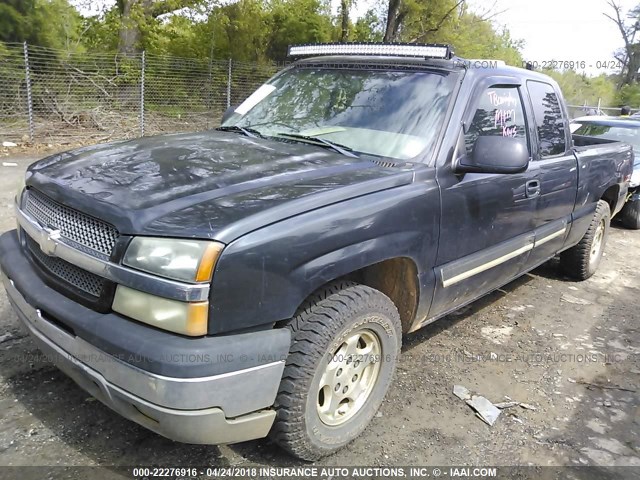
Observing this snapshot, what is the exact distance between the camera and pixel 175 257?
6.68 feet

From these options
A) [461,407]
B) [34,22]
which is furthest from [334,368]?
[34,22]

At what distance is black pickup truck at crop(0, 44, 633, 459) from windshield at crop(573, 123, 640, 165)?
5772 mm

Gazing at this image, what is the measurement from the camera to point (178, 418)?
6.68ft

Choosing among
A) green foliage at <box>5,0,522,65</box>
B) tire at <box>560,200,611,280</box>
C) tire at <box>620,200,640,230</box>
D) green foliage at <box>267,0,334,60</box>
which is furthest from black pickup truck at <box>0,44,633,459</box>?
green foliage at <box>267,0,334,60</box>

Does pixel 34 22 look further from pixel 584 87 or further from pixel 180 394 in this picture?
pixel 584 87

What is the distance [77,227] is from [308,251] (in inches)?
39.3

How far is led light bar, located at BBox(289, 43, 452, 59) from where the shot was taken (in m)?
3.33

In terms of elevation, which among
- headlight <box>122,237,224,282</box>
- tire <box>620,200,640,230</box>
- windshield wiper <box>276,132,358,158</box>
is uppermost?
windshield wiper <box>276,132,358,158</box>

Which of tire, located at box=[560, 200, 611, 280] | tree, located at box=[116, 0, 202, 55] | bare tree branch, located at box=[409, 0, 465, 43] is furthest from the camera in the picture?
bare tree branch, located at box=[409, 0, 465, 43]

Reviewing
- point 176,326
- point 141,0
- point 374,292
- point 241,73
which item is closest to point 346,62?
point 374,292

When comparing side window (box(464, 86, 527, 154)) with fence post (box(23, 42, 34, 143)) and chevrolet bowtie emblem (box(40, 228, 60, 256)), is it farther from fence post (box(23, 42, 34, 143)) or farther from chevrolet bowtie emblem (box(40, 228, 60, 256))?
fence post (box(23, 42, 34, 143))

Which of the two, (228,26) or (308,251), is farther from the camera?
(228,26)

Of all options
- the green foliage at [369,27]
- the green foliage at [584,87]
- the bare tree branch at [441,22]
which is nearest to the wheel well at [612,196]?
the bare tree branch at [441,22]

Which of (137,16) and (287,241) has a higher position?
(137,16)
